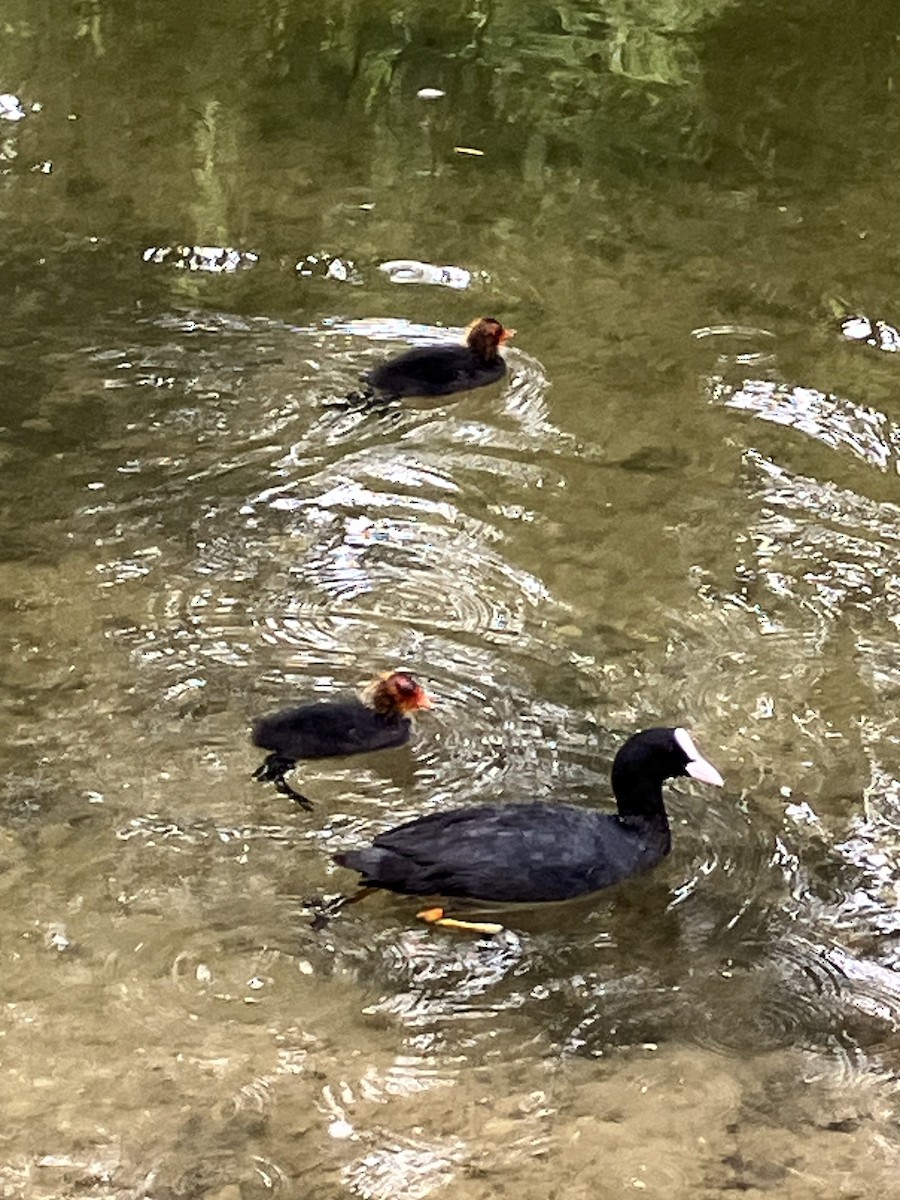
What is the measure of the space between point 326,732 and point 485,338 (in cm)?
244

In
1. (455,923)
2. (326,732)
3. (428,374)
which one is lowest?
(455,923)

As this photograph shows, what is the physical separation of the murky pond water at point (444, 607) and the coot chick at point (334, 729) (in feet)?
0.23

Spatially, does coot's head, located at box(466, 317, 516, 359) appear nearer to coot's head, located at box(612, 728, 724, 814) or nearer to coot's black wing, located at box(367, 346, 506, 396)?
coot's black wing, located at box(367, 346, 506, 396)

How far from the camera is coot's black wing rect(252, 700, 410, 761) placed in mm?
4633

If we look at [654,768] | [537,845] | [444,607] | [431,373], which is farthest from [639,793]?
[431,373]

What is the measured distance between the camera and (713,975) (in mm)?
4098

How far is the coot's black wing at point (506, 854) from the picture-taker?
4.16 meters

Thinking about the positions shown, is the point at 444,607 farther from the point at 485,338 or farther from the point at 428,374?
the point at 485,338

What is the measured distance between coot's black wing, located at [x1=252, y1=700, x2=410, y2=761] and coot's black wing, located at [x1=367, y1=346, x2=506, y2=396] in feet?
6.72

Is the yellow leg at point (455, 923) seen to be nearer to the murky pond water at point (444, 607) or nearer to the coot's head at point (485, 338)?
the murky pond water at point (444, 607)

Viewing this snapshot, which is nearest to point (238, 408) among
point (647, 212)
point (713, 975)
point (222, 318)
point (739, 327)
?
point (222, 318)

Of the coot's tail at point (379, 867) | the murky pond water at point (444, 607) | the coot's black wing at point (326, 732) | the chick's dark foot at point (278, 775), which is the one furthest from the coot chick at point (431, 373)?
the coot's tail at point (379, 867)

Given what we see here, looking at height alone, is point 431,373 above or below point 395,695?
above

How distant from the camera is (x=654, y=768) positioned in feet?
14.5
